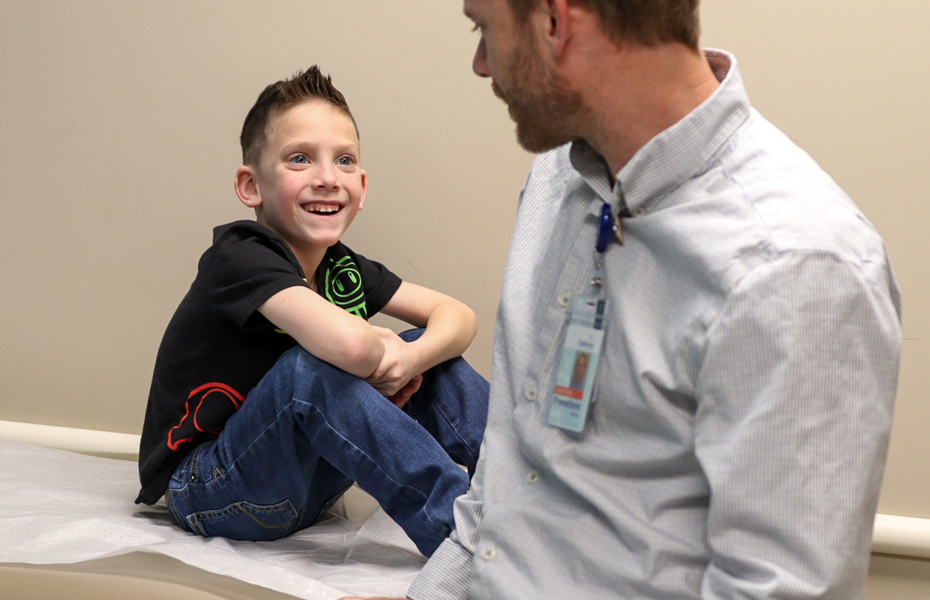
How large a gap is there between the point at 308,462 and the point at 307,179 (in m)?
0.46

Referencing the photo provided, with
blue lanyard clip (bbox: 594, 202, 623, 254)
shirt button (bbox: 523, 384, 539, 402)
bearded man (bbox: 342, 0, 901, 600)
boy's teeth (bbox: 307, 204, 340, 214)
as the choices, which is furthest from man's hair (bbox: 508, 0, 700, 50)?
boy's teeth (bbox: 307, 204, 340, 214)

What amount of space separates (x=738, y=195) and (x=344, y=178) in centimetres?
77

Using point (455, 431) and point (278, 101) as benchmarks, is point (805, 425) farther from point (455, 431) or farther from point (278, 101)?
point (278, 101)

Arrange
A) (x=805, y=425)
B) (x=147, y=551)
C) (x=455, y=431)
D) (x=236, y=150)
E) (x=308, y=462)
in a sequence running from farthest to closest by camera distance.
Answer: (x=236, y=150) → (x=455, y=431) → (x=308, y=462) → (x=147, y=551) → (x=805, y=425)

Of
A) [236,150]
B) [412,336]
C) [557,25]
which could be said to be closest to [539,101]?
[557,25]

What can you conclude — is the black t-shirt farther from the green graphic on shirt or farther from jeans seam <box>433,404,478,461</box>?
jeans seam <box>433,404,478,461</box>

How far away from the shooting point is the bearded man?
637 mm

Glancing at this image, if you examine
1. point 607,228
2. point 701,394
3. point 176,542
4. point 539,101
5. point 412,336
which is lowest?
point 176,542

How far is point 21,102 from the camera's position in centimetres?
179

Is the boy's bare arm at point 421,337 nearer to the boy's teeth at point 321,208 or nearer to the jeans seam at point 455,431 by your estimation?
the jeans seam at point 455,431

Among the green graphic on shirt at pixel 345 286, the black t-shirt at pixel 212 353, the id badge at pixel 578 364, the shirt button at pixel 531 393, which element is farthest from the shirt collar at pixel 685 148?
the green graphic on shirt at pixel 345 286

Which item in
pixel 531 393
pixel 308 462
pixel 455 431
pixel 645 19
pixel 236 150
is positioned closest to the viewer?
pixel 645 19

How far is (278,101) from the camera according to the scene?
1.35 metres

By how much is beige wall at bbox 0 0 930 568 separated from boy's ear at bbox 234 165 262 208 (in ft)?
1.01
